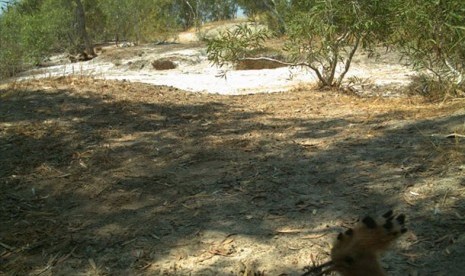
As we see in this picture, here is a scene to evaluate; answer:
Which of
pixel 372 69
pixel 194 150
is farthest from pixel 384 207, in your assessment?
pixel 372 69

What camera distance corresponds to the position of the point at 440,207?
2.78 m

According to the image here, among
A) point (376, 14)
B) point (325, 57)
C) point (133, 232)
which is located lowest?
point (133, 232)

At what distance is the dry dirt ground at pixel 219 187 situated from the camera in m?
2.54

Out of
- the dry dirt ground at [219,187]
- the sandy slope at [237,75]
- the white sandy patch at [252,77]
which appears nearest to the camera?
the dry dirt ground at [219,187]

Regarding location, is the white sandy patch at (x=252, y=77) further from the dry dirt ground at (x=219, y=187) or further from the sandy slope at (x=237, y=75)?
the dry dirt ground at (x=219, y=187)

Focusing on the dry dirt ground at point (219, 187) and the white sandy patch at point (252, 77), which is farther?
the white sandy patch at point (252, 77)

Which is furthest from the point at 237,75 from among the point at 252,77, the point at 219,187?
the point at 219,187

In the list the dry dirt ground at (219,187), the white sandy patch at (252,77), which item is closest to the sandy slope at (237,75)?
the white sandy patch at (252,77)

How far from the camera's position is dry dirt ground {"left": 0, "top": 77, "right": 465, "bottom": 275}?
2545 millimetres

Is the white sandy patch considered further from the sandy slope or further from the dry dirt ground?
the dry dirt ground

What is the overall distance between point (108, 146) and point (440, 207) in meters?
2.73

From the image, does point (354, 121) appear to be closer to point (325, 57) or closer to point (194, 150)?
point (194, 150)

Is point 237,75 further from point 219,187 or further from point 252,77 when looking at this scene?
point 219,187

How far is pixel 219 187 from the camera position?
333cm
